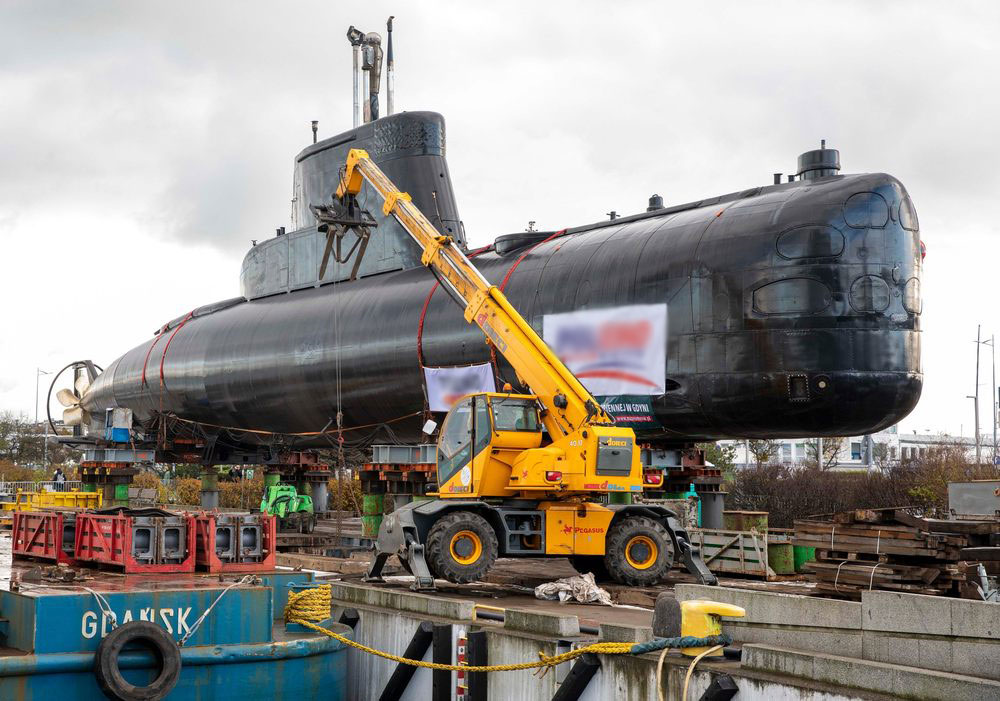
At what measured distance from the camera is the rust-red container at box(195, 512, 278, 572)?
41.2 feet

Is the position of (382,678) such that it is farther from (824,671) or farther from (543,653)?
(824,671)

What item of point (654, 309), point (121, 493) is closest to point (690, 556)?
point (654, 309)

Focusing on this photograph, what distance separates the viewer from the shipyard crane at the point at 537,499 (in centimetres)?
1441

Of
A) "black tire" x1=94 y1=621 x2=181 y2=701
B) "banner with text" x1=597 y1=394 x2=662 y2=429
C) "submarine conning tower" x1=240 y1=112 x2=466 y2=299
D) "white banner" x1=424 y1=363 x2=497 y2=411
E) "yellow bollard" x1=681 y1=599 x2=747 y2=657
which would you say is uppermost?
"submarine conning tower" x1=240 y1=112 x2=466 y2=299

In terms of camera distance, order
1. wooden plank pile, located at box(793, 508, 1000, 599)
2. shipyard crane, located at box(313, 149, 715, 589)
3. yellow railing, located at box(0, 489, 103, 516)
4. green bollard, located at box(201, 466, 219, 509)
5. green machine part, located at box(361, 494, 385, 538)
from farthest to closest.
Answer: green bollard, located at box(201, 466, 219, 509), yellow railing, located at box(0, 489, 103, 516), green machine part, located at box(361, 494, 385, 538), shipyard crane, located at box(313, 149, 715, 589), wooden plank pile, located at box(793, 508, 1000, 599)

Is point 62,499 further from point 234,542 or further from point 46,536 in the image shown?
point 234,542

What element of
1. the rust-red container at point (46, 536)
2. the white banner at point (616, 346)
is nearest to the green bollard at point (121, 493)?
the white banner at point (616, 346)

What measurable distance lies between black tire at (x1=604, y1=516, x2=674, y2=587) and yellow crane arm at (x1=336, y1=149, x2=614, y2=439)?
4.73 ft

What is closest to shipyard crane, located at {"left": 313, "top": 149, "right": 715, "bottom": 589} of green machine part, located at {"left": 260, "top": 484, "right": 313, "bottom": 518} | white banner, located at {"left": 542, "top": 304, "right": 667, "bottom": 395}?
white banner, located at {"left": 542, "top": 304, "right": 667, "bottom": 395}

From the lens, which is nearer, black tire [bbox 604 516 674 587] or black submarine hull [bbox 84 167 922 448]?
black tire [bbox 604 516 674 587]

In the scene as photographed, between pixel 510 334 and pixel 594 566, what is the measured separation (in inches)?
135

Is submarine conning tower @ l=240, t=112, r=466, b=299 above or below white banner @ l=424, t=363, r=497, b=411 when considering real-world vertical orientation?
above

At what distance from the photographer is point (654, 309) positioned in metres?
18.8

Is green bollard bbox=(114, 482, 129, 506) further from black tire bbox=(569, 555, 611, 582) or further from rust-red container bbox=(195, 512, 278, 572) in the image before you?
rust-red container bbox=(195, 512, 278, 572)
